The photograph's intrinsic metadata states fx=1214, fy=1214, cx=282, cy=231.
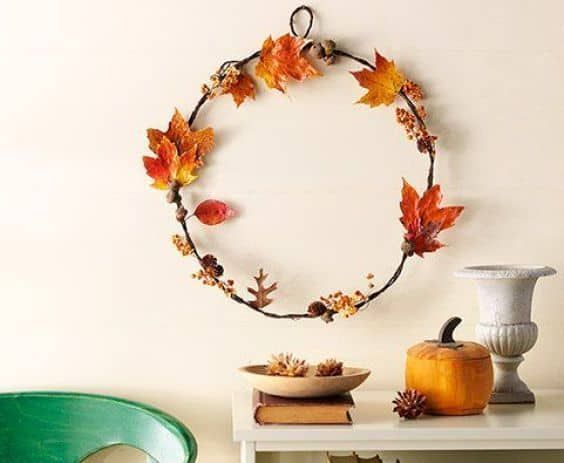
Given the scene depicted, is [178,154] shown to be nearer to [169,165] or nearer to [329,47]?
[169,165]

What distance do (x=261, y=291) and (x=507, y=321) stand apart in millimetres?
481

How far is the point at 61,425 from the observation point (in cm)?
235

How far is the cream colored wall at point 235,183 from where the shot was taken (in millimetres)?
2402

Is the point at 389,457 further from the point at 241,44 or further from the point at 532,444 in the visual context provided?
the point at 241,44

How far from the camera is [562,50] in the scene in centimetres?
244

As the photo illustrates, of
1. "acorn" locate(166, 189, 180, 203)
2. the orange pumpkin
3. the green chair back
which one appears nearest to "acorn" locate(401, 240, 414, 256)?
the orange pumpkin

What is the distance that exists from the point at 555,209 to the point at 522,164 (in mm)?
113

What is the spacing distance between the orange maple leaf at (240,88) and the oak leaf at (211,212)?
20 cm

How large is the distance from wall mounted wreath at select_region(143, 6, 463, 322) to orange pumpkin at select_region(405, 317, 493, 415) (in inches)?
9.7

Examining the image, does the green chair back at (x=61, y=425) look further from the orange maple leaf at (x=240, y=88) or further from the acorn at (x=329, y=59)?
the acorn at (x=329, y=59)

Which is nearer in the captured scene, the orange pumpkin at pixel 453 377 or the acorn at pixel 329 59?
the orange pumpkin at pixel 453 377

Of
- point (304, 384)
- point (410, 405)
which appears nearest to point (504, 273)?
point (410, 405)

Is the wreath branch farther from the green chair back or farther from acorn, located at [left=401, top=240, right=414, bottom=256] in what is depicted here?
the green chair back

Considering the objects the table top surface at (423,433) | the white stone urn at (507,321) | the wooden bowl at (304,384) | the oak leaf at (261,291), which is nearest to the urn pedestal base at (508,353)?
the white stone urn at (507,321)
